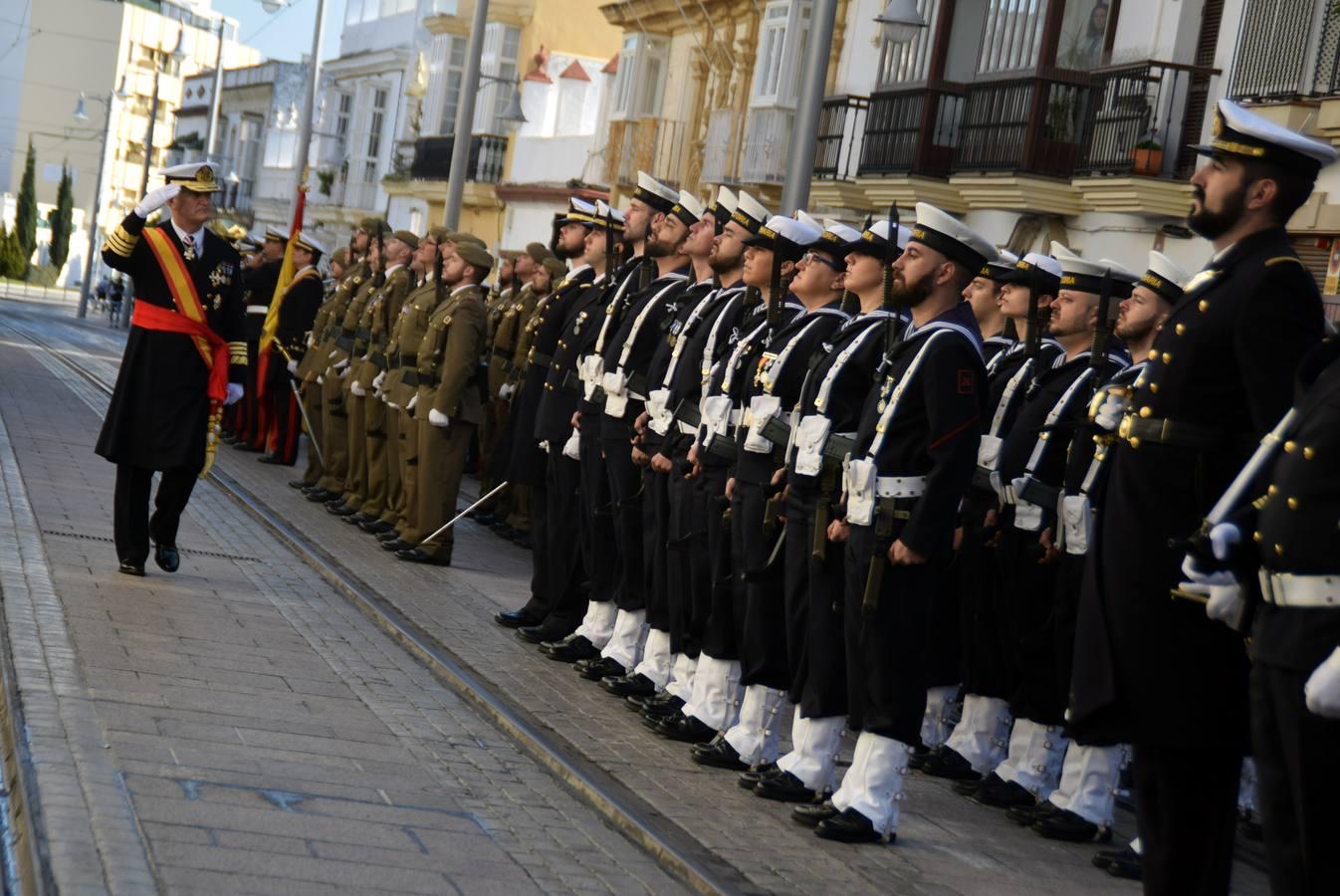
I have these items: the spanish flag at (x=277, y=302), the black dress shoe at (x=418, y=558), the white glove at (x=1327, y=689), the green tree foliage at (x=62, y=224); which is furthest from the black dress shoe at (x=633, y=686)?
the green tree foliage at (x=62, y=224)

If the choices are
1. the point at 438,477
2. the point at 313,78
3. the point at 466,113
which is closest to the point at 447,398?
the point at 438,477

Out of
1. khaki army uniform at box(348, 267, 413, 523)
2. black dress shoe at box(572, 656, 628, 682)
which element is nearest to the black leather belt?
black dress shoe at box(572, 656, 628, 682)

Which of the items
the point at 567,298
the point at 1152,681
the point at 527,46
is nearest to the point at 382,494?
the point at 567,298

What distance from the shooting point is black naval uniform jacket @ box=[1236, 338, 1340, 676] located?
4.86 metres

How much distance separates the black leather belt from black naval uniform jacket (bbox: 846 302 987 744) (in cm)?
→ 168

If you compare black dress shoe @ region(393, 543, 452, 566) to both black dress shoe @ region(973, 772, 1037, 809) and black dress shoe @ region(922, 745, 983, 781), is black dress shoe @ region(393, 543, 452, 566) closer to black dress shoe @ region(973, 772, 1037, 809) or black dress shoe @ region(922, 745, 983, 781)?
black dress shoe @ region(922, 745, 983, 781)

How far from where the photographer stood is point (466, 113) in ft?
94.8

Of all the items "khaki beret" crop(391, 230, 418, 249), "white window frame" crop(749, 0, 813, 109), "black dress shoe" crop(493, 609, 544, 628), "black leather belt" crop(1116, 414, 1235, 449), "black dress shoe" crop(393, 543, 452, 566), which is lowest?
"black dress shoe" crop(393, 543, 452, 566)

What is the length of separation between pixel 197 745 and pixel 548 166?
36.4 m

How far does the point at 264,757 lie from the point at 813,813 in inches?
81.2

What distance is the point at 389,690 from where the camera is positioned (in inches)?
380

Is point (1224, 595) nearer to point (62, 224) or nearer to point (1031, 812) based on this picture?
point (1031, 812)

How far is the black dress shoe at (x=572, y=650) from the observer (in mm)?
11336

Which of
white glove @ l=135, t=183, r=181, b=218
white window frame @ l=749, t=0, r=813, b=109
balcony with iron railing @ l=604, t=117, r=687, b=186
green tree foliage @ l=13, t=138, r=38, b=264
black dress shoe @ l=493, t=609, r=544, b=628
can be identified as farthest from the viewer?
green tree foliage @ l=13, t=138, r=38, b=264
